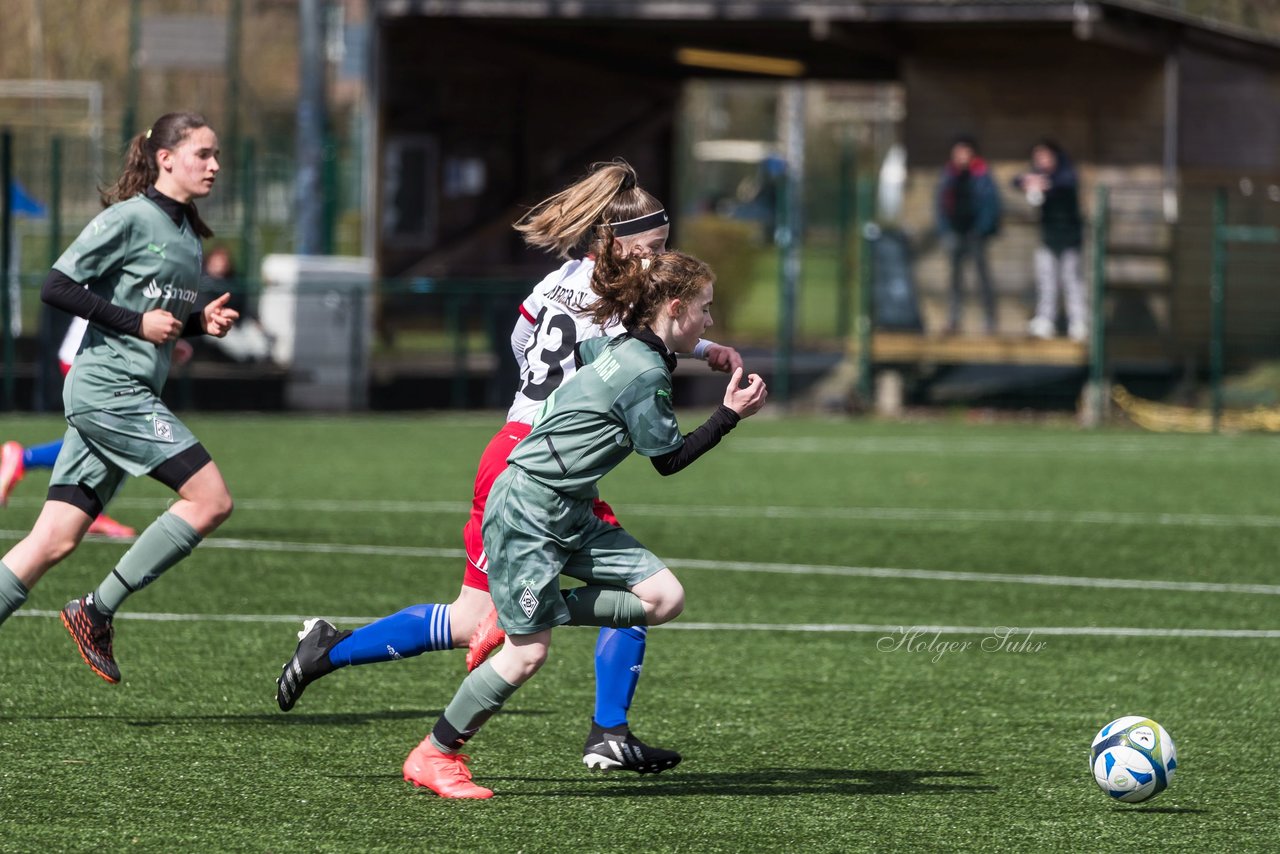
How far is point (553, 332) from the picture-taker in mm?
5609


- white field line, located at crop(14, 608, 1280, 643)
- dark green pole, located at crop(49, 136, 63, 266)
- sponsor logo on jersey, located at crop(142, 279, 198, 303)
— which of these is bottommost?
white field line, located at crop(14, 608, 1280, 643)

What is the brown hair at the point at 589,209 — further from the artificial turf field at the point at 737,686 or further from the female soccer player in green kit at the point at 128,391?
the artificial turf field at the point at 737,686

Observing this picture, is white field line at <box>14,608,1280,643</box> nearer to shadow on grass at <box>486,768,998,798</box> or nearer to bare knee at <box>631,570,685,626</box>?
shadow on grass at <box>486,768,998,798</box>

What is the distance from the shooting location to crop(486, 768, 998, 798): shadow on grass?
5.40 metres

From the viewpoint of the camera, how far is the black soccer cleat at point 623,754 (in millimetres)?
5547

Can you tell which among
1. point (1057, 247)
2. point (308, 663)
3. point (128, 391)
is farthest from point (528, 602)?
point (1057, 247)

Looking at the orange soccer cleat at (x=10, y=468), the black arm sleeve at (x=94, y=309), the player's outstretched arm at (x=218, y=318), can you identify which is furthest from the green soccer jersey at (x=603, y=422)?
the orange soccer cleat at (x=10, y=468)

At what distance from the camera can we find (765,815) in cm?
514

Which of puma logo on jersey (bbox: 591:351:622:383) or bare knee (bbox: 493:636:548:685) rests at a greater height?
puma logo on jersey (bbox: 591:351:622:383)

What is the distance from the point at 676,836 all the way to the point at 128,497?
28.2 ft

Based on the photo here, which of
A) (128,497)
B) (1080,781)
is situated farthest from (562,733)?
(128,497)

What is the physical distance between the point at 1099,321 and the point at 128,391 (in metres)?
15.3

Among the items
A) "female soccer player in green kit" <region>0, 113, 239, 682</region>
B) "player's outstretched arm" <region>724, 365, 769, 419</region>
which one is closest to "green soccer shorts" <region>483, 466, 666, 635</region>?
"player's outstretched arm" <region>724, 365, 769, 419</region>

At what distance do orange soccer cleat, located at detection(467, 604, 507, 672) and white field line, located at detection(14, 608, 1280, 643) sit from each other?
2716 millimetres
